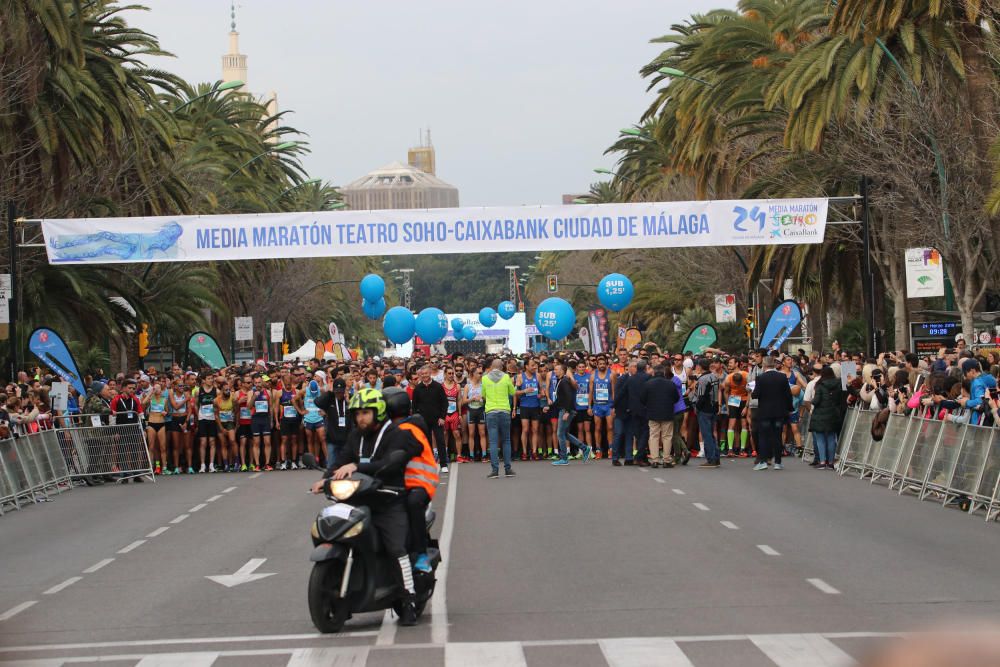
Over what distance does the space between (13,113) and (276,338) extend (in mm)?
33492

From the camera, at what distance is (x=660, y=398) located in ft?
76.9

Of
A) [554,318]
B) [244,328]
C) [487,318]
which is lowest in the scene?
[554,318]

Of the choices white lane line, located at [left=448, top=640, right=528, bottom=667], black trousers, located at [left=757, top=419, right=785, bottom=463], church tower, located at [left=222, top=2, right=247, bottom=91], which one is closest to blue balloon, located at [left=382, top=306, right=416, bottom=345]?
black trousers, located at [left=757, top=419, right=785, bottom=463]

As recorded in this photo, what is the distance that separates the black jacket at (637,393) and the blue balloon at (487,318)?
2506 inches

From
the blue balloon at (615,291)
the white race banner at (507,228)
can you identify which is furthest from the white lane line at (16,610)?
the blue balloon at (615,291)

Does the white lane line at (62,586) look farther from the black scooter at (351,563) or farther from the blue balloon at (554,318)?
the blue balloon at (554,318)

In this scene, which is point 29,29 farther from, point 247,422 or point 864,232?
point 864,232

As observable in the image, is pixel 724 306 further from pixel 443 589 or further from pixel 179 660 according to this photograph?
pixel 179 660

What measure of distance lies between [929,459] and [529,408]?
935cm

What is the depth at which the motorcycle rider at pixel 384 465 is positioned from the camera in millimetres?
9320

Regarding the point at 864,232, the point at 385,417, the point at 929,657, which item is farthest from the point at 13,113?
the point at 929,657

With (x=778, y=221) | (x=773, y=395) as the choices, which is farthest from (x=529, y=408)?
(x=778, y=221)

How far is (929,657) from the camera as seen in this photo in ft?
7.53

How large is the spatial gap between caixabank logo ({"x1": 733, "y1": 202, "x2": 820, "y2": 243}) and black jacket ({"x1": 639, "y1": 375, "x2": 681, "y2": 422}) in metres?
6.70
